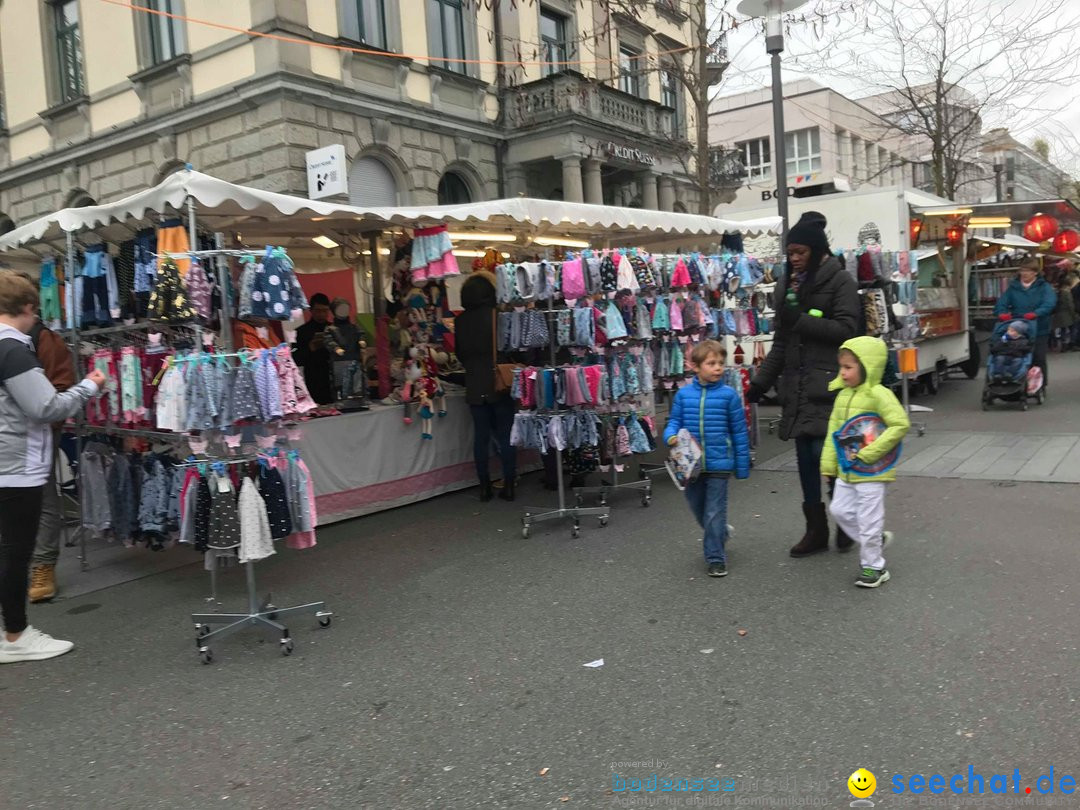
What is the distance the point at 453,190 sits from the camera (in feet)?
56.5

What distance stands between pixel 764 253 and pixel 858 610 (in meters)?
Answer: 9.17

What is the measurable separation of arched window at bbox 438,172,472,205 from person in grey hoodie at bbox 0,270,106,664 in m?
12.8

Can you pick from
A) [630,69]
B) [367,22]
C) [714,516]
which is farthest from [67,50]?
[714,516]

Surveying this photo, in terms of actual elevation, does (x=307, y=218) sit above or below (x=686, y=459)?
above

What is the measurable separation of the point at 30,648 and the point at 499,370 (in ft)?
13.4

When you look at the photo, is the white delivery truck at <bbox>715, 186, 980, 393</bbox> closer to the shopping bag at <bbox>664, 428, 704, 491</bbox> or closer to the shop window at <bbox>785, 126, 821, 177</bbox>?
the shopping bag at <bbox>664, 428, 704, 491</bbox>

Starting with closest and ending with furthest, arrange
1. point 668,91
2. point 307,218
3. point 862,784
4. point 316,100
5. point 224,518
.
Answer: point 862,784 → point 224,518 → point 307,218 → point 316,100 → point 668,91

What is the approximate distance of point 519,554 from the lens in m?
5.96

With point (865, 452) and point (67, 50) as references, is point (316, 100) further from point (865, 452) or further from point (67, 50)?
point (865, 452)

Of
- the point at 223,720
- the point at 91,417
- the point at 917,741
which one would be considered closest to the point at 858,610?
the point at 917,741

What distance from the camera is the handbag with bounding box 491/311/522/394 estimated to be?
24.1 feet

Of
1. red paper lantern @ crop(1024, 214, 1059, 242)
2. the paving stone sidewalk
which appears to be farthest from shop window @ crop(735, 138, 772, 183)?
the paving stone sidewalk

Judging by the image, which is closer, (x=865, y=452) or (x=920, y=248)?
(x=865, y=452)

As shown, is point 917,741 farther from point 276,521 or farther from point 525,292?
point 525,292
